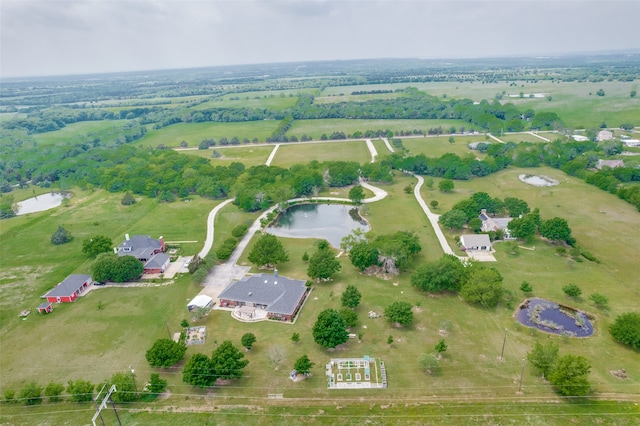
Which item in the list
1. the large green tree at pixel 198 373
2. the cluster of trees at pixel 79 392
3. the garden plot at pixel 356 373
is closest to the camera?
the cluster of trees at pixel 79 392

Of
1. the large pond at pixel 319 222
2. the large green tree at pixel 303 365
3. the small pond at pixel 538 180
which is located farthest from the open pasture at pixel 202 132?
the large green tree at pixel 303 365

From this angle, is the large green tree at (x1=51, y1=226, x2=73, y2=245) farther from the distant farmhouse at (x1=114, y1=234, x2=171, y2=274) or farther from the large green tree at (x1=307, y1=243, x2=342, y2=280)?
the large green tree at (x1=307, y1=243, x2=342, y2=280)

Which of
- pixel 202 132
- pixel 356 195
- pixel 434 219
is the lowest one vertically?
pixel 434 219

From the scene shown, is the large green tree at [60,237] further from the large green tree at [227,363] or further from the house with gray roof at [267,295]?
the large green tree at [227,363]

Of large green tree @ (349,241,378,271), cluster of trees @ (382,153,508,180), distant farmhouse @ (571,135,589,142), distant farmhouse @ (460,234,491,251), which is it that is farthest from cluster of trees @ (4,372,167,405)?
distant farmhouse @ (571,135,589,142)

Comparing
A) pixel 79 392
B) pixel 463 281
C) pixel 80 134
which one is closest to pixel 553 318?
pixel 463 281

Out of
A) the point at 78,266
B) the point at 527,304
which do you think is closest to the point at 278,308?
the point at 527,304

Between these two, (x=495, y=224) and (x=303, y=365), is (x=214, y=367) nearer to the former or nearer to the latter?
(x=303, y=365)

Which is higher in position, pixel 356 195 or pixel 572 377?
pixel 356 195
